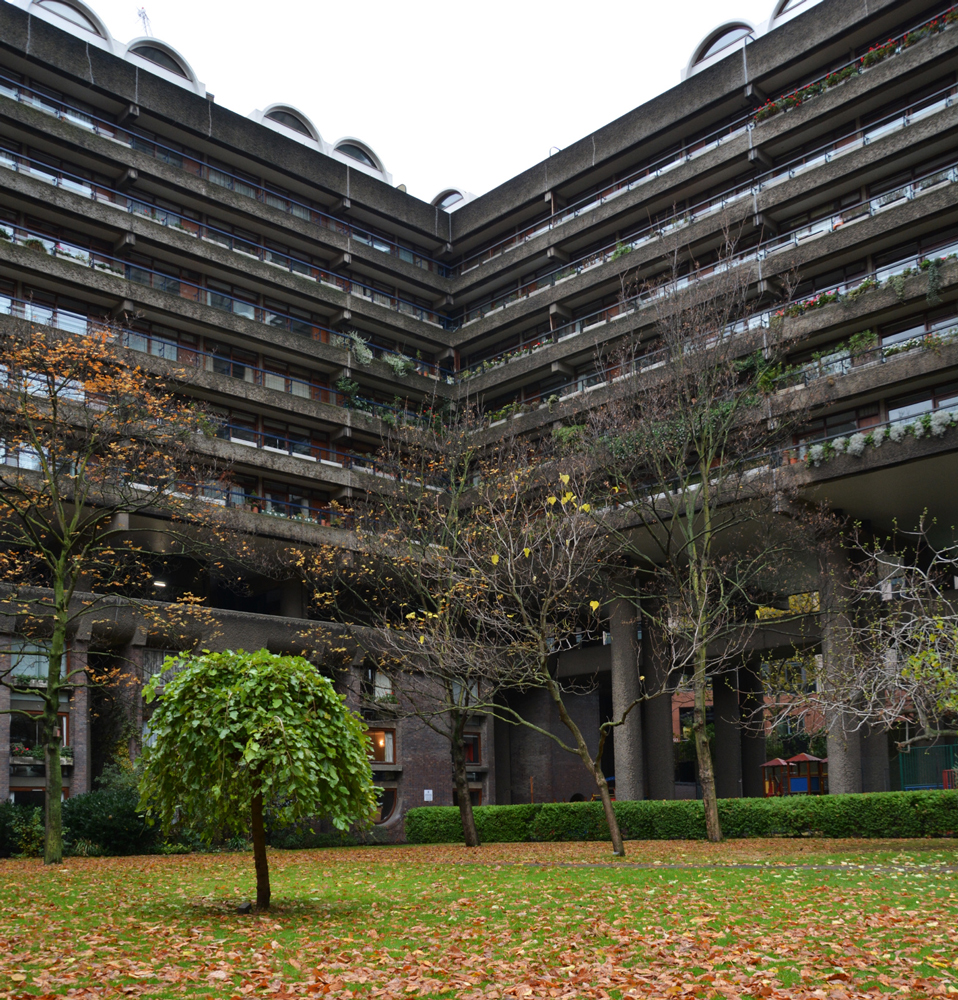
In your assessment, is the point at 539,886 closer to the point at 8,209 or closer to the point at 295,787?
the point at 295,787

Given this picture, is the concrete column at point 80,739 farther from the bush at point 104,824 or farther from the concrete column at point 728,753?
the concrete column at point 728,753

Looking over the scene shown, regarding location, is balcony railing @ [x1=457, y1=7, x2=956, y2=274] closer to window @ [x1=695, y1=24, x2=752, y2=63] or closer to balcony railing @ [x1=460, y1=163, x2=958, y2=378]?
window @ [x1=695, y1=24, x2=752, y2=63]

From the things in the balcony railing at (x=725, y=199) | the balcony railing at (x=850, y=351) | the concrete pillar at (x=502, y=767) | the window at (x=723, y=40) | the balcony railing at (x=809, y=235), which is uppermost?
the window at (x=723, y=40)

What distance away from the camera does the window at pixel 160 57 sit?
47.1m

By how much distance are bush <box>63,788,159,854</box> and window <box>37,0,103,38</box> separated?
34.5 m

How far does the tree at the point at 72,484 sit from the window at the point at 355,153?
22130mm

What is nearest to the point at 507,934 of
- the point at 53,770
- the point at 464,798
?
the point at 53,770

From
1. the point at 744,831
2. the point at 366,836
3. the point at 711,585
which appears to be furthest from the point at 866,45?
the point at 366,836

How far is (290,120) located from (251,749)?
160 feet

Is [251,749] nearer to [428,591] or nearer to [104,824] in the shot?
[428,591]

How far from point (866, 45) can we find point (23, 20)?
3464 cm

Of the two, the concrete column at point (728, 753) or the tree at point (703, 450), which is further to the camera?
the concrete column at point (728, 753)

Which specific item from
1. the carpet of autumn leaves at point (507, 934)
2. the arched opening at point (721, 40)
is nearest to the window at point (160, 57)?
the arched opening at point (721, 40)

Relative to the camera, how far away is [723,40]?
154 ft
